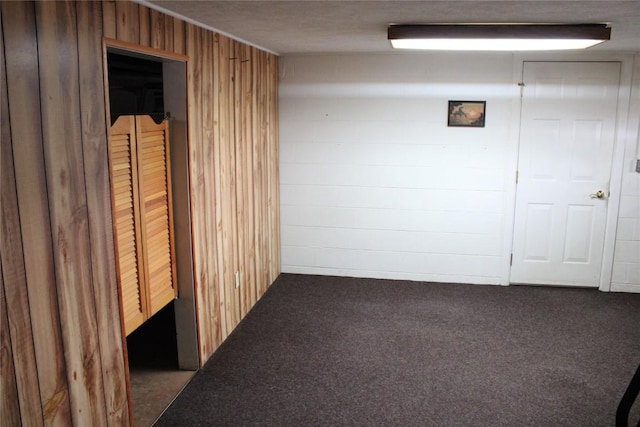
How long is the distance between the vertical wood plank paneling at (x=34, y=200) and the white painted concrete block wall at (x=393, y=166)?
11.3ft

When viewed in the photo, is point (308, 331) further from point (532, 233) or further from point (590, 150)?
point (590, 150)

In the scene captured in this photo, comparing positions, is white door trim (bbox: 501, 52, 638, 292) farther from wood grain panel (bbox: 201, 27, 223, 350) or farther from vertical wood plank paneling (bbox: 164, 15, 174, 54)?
vertical wood plank paneling (bbox: 164, 15, 174, 54)

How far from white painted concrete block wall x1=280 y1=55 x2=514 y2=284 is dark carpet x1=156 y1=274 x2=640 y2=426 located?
0.41 m

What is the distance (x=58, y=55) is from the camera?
6.48ft

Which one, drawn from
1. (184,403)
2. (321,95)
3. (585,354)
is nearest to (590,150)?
(585,354)

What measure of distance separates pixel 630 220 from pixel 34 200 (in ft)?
16.0

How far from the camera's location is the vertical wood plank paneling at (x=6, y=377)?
68.3 inches

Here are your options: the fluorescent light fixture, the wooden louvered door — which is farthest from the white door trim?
the wooden louvered door

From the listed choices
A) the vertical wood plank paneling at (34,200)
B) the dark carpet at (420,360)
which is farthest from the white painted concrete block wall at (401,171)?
the vertical wood plank paneling at (34,200)

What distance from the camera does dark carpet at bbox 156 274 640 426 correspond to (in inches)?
118

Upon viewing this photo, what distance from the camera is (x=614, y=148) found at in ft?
15.6

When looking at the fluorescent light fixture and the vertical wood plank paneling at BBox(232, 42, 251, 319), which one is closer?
the fluorescent light fixture

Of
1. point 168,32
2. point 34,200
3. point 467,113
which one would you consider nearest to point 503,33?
point 467,113

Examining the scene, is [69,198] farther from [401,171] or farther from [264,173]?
[401,171]
